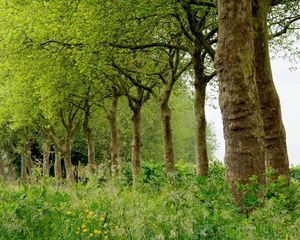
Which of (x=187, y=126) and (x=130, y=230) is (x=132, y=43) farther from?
(x=187, y=126)

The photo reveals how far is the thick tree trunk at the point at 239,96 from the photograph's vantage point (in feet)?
29.6

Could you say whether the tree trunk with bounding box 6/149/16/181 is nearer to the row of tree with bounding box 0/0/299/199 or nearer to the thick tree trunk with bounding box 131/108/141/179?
the row of tree with bounding box 0/0/299/199

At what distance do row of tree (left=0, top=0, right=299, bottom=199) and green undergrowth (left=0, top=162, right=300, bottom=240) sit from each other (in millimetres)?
1406

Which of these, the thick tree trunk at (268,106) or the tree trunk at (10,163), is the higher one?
the tree trunk at (10,163)

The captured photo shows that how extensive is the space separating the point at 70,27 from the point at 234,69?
29.9ft

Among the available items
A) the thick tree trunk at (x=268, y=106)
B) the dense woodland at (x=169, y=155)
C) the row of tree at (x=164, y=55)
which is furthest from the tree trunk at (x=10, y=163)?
the thick tree trunk at (x=268, y=106)

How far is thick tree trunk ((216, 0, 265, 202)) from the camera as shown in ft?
29.6

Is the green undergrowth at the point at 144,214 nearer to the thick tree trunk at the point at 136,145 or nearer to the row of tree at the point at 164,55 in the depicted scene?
the row of tree at the point at 164,55

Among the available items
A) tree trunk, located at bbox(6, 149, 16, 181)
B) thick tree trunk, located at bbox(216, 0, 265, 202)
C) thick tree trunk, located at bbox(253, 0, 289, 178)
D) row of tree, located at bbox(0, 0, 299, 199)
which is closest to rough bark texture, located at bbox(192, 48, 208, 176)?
row of tree, located at bbox(0, 0, 299, 199)

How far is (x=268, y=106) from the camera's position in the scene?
12078 millimetres

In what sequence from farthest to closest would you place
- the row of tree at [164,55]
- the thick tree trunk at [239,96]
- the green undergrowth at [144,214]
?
the row of tree at [164,55] < the thick tree trunk at [239,96] < the green undergrowth at [144,214]

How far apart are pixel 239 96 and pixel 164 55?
19.3 metres

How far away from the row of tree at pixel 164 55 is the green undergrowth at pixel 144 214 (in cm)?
141

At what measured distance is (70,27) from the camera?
669 inches
